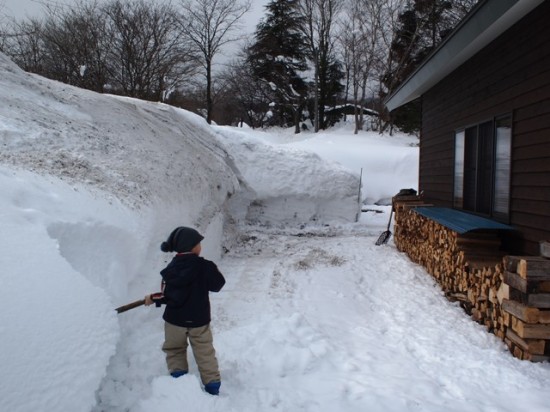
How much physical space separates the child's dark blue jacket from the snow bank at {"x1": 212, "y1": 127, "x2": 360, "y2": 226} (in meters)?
8.72

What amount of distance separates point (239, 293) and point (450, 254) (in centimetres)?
293

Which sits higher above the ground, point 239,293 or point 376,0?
point 376,0

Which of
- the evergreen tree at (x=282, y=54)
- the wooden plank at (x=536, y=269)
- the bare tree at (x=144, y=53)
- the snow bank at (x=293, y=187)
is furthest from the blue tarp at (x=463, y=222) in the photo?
the evergreen tree at (x=282, y=54)

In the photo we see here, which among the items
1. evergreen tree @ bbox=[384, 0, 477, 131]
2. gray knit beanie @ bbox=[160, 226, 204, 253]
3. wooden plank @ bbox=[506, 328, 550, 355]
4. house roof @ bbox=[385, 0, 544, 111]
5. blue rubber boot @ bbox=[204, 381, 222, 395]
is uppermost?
evergreen tree @ bbox=[384, 0, 477, 131]

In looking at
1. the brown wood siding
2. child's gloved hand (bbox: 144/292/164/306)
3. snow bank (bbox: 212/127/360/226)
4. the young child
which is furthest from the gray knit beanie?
snow bank (bbox: 212/127/360/226)

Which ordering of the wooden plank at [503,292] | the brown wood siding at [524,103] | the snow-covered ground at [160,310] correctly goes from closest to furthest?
the snow-covered ground at [160,310], the wooden plank at [503,292], the brown wood siding at [524,103]

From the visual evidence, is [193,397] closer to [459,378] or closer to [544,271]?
[459,378]

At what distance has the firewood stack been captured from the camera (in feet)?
11.3

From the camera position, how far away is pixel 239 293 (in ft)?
18.7

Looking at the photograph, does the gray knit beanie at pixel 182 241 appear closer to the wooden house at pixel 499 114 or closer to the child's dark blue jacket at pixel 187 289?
the child's dark blue jacket at pixel 187 289

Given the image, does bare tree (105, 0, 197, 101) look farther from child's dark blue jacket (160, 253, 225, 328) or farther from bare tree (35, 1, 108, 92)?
child's dark blue jacket (160, 253, 225, 328)

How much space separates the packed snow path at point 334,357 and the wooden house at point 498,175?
13.4 inches

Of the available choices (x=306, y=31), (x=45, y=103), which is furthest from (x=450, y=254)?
(x=306, y=31)

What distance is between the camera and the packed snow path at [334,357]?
2939 millimetres
